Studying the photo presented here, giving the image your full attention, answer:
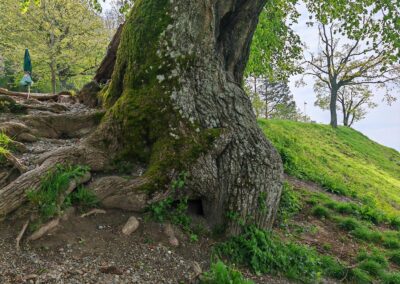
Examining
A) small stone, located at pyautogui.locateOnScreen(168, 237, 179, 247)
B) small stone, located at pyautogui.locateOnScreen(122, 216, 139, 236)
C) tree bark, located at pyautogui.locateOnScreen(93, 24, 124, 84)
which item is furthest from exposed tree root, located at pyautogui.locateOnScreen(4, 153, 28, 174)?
tree bark, located at pyautogui.locateOnScreen(93, 24, 124, 84)

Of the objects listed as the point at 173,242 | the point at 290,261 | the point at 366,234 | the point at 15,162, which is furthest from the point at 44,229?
the point at 366,234

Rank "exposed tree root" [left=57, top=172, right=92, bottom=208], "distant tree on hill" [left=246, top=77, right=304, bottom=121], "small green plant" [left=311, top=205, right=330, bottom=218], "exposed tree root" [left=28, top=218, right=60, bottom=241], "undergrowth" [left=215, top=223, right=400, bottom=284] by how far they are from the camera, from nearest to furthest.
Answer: "exposed tree root" [left=28, top=218, right=60, bottom=241] → "exposed tree root" [left=57, top=172, right=92, bottom=208] → "undergrowth" [left=215, top=223, right=400, bottom=284] → "small green plant" [left=311, top=205, right=330, bottom=218] → "distant tree on hill" [left=246, top=77, right=304, bottom=121]

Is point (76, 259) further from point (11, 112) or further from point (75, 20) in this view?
point (75, 20)

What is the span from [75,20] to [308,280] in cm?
2624

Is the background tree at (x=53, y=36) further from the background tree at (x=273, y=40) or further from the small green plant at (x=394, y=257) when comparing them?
the small green plant at (x=394, y=257)

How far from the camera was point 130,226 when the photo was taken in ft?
15.8

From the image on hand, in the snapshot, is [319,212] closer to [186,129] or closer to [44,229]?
[186,129]

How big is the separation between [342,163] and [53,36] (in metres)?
22.0

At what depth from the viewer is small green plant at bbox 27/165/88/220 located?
14.6ft

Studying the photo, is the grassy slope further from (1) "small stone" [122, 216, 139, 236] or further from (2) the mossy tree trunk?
(1) "small stone" [122, 216, 139, 236]

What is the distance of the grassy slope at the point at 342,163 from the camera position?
12.5 meters

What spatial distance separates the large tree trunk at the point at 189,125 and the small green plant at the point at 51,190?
810mm

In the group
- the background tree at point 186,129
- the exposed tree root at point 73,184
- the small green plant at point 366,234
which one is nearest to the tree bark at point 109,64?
the background tree at point 186,129

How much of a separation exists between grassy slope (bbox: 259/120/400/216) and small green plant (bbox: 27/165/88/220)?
8.59 meters
